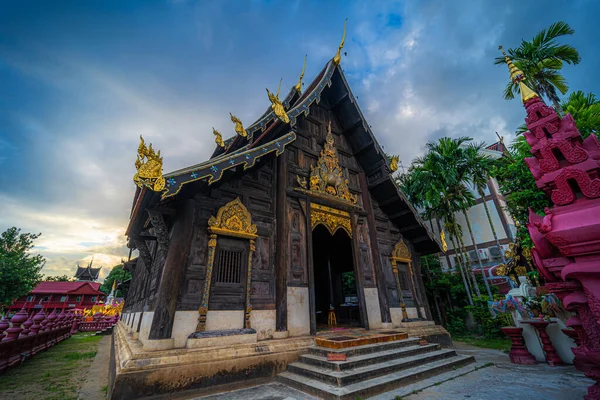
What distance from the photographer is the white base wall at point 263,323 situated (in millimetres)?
5305

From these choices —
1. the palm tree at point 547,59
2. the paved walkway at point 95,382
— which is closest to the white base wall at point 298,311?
the paved walkway at point 95,382

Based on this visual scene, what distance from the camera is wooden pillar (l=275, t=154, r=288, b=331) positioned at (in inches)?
221

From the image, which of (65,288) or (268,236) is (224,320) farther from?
(65,288)

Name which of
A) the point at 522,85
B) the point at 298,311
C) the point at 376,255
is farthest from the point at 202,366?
the point at 522,85

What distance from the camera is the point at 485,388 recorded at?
13.0 feet

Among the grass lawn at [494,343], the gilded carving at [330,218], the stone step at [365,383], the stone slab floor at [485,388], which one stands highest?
the gilded carving at [330,218]

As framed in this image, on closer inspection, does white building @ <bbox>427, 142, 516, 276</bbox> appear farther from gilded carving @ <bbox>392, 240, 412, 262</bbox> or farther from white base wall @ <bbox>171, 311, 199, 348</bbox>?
white base wall @ <bbox>171, 311, 199, 348</bbox>

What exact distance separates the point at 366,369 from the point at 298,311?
2.09 m

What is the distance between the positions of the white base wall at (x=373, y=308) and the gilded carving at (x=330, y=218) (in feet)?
6.19

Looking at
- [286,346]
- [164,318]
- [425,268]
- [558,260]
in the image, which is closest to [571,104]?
[425,268]

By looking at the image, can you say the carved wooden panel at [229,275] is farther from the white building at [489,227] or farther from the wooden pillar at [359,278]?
the white building at [489,227]

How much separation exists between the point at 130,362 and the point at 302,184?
17.6ft

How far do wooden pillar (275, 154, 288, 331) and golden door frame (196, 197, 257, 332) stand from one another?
0.67 meters

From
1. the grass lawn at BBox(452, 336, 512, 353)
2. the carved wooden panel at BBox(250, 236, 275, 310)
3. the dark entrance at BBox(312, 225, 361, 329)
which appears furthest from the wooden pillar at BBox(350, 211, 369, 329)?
the grass lawn at BBox(452, 336, 512, 353)
